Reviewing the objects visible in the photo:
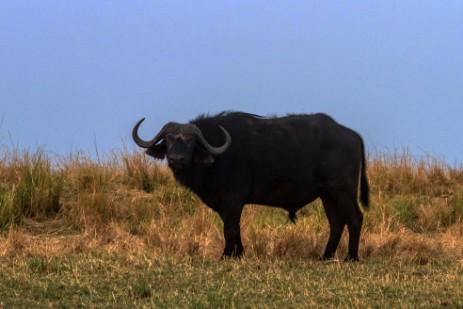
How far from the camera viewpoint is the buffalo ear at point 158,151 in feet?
29.9

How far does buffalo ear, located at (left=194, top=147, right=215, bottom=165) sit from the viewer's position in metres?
8.84

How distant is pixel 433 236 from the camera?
1207 centimetres

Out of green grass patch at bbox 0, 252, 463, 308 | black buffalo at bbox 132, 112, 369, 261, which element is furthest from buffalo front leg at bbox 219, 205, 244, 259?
green grass patch at bbox 0, 252, 463, 308

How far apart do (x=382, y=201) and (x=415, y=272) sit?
5336 millimetres

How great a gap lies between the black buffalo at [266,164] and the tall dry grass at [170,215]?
51 cm

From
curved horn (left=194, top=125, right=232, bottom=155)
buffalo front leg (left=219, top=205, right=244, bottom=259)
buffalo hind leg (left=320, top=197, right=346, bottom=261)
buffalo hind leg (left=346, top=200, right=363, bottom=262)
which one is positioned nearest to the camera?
curved horn (left=194, top=125, right=232, bottom=155)

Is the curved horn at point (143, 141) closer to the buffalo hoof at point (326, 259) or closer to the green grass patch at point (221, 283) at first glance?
the green grass patch at point (221, 283)

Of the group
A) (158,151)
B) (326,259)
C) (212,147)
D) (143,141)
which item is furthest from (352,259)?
(143,141)

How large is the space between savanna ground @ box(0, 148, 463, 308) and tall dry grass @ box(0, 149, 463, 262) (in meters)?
0.03

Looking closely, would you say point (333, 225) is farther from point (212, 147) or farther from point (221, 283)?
point (221, 283)

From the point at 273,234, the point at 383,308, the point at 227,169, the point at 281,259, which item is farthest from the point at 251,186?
the point at 383,308

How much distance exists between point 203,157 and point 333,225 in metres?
1.93

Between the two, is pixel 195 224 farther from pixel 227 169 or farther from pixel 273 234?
pixel 227 169

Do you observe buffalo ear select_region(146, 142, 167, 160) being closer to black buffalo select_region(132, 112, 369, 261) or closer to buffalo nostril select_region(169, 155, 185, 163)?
black buffalo select_region(132, 112, 369, 261)
